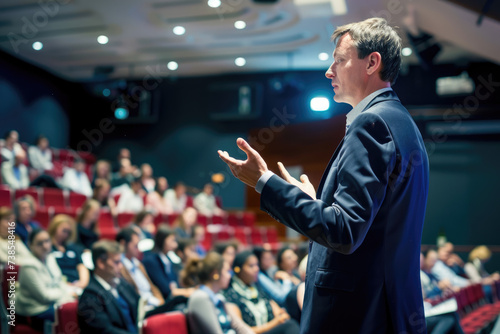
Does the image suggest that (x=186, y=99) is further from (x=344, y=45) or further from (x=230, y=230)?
(x=344, y=45)

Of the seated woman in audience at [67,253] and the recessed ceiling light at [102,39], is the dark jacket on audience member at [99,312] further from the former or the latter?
the recessed ceiling light at [102,39]

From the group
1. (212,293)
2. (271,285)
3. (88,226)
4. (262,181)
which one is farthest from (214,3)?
(262,181)

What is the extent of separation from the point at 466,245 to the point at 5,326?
23.2 ft

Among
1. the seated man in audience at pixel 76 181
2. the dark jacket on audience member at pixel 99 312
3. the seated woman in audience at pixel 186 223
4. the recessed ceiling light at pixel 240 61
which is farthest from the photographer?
the recessed ceiling light at pixel 240 61

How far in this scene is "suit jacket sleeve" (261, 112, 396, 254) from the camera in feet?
2.44

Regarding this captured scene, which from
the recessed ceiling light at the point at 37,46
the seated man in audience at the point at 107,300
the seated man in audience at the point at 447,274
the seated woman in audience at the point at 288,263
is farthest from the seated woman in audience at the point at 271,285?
the recessed ceiling light at the point at 37,46

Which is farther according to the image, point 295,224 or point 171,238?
point 171,238

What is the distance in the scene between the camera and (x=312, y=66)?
321 inches

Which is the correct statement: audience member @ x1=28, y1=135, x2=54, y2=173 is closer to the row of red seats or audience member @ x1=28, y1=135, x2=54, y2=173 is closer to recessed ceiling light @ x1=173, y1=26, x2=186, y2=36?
the row of red seats

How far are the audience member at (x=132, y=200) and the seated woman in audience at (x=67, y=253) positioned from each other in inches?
90.1

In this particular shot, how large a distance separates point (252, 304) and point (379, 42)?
2301 millimetres

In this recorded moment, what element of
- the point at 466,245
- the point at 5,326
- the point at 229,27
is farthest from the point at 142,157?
the point at 5,326

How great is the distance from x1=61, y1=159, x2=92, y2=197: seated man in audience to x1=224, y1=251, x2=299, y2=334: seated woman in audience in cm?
376

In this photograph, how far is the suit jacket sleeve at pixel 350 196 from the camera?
2.44ft
